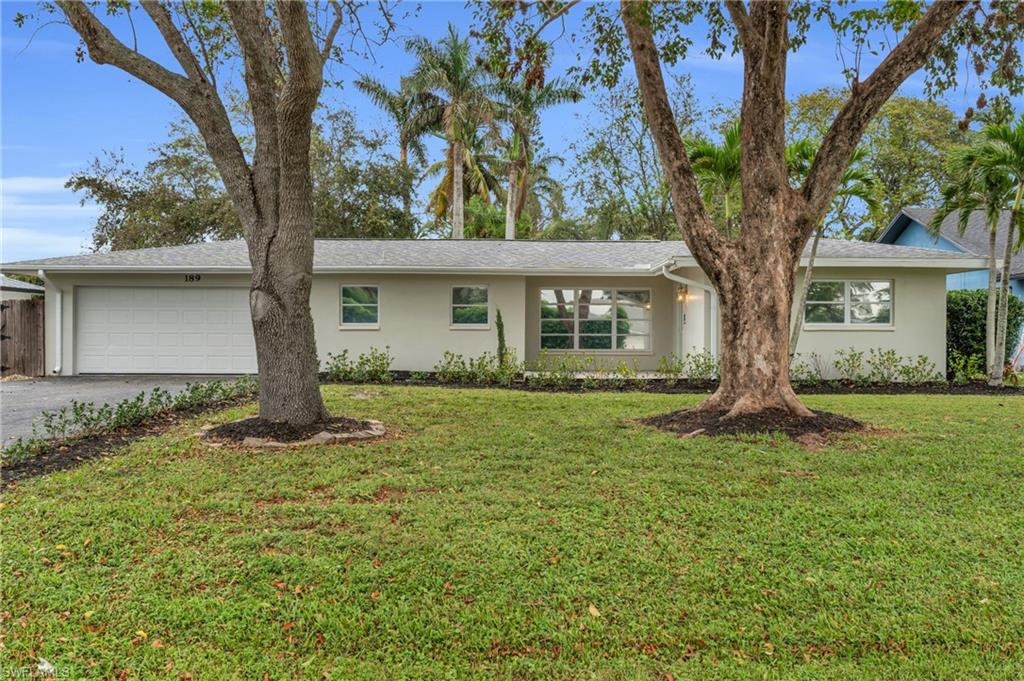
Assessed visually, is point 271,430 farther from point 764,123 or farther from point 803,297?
point 803,297

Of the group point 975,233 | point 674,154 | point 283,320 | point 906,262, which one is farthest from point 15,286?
point 975,233

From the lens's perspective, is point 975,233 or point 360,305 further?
point 975,233

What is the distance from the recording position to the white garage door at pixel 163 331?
14477 millimetres

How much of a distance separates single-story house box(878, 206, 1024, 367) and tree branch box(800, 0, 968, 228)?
1126cm

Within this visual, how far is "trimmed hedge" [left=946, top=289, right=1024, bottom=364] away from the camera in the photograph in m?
13.8

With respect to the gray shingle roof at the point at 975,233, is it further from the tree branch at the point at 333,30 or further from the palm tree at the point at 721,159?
the tree branch at the point at 333,30

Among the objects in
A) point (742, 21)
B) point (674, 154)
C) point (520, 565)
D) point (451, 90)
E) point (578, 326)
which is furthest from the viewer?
point (451, 90)

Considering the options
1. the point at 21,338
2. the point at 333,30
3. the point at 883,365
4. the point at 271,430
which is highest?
the point at 333,30

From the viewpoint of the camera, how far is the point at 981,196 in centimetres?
1241

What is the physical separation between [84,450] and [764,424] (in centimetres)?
736

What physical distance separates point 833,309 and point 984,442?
7.08 meters

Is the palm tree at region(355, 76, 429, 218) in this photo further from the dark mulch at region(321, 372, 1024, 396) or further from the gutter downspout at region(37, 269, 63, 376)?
the dark mulch at region(321, 372, 1024, 396)

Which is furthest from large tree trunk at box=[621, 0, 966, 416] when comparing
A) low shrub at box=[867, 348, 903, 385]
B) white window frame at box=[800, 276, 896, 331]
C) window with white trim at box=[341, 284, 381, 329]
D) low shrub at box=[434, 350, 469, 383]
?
window with white trim at box=[341, 284, 381, 329]

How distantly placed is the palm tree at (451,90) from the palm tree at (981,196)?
52.3ft
